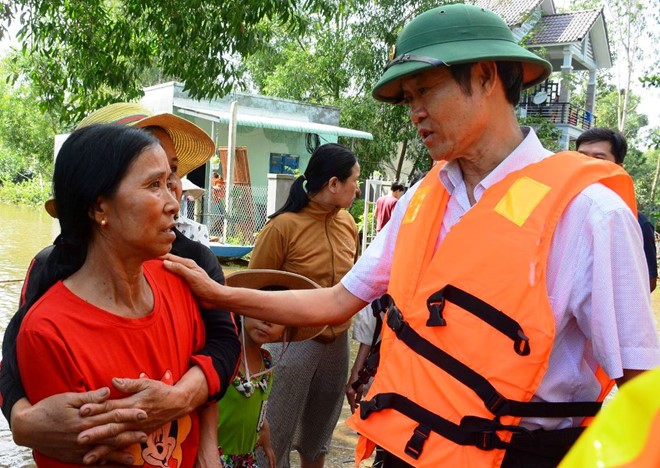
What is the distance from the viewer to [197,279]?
6.68 ft

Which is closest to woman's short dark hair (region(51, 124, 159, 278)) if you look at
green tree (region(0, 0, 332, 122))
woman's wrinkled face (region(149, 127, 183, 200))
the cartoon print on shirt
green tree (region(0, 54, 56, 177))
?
the cartoon print on shirt

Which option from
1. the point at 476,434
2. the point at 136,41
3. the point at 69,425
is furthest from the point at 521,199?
the point at 136,41

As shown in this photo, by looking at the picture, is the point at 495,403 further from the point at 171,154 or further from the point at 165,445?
the point at 171,154

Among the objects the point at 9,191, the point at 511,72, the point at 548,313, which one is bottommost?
the point at 9,191

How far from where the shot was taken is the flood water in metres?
4.29

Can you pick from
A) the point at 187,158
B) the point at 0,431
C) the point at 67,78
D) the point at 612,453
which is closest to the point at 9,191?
the point at 67,78

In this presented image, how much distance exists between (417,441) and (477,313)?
36 cm

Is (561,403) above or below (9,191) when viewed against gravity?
above

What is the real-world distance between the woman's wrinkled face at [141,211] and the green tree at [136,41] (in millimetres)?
3869

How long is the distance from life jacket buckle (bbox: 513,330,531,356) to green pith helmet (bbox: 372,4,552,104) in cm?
74

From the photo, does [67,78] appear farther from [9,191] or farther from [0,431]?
[9,191]

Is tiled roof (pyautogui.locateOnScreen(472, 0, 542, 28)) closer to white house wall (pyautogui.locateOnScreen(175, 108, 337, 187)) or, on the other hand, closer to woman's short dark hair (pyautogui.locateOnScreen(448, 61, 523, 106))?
white house wall (pyautogui.locateOnScreen(175, 108, 337, 187))

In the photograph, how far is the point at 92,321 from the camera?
65.3 inches

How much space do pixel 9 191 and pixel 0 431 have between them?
31.1 meters
